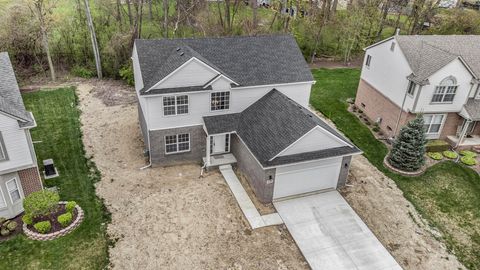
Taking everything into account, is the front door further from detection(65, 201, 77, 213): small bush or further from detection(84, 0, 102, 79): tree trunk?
detection(84, 0, 102, 79): tree trunk

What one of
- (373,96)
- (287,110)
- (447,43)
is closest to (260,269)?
(287,110)

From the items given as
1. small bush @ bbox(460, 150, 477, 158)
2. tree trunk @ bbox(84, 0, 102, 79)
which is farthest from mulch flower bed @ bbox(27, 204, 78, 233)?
small bush @ bbox(460, 150, 477, 158)

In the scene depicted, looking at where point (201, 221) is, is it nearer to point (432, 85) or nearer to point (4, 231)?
point (4, 231)

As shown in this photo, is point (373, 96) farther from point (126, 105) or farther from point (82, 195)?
point (82, 195)

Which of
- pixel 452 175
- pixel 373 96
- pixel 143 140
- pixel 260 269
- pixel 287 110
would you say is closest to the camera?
pixel 260 269

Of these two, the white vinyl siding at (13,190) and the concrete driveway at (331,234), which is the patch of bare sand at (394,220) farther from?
the white vinyl siding at (13,190)

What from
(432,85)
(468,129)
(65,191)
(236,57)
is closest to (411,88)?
(432,85)

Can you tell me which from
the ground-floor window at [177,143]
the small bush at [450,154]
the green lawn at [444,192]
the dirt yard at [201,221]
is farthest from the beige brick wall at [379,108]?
the ground-floor window at [177,143]
